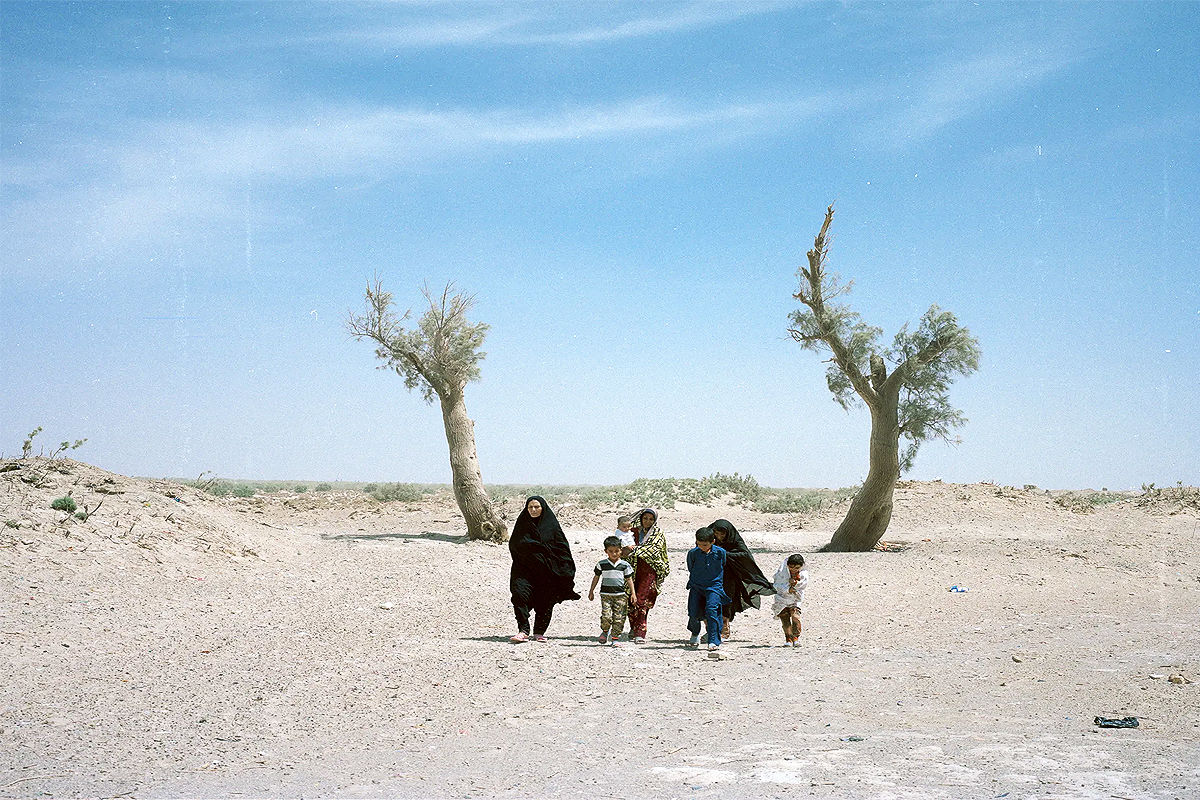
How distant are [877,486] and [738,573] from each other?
417 inches

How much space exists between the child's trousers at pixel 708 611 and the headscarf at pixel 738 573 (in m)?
0.56

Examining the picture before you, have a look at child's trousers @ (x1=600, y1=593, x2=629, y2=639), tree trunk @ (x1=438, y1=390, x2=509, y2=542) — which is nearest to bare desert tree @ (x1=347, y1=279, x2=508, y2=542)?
tree trunk @ (x1=438, y1=390, x2=509, y2=542)

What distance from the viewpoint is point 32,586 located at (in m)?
12.3

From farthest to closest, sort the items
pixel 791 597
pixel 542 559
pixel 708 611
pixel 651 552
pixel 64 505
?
pixel 64 505, pixel 651 552, pixel 791 597, pixel 542 559, pixel 708 611

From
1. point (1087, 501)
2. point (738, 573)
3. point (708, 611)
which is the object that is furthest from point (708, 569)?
point (1087, 501)

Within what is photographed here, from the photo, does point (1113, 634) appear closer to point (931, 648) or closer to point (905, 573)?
point (931, 648)

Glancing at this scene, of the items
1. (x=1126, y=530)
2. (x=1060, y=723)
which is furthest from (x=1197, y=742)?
(x=1126, y=530)

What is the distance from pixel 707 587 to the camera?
1110 cm

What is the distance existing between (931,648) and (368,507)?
834 inches

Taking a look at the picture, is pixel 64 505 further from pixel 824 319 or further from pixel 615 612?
pixel 824 319

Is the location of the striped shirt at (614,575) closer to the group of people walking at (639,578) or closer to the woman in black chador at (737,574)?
the group of people walking at (639,578)

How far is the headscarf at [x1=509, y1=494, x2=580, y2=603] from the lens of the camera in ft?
37.3

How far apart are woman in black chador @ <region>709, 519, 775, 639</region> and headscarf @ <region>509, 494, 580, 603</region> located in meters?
1.89

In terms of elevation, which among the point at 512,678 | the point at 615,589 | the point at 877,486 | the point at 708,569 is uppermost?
the point at 877,486
